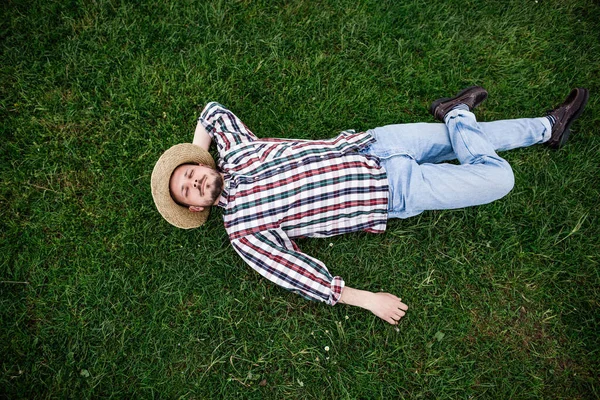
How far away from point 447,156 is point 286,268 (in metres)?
2.00

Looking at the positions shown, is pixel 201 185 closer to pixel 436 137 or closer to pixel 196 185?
pixel 196 185

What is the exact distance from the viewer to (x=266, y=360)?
3.66m

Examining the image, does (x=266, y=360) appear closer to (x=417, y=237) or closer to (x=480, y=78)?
(x=417, y=237)

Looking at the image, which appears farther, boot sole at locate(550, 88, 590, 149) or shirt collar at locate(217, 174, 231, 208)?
boot sole at locate(550, 88, 590, 149)

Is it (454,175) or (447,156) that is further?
(447,156)

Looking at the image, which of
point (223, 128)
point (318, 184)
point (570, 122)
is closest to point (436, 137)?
point (318, 184)

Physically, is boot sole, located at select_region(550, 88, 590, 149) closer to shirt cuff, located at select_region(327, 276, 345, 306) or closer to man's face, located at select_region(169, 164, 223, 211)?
shirt cuff, located at select_region(327, 276, 345, 306)

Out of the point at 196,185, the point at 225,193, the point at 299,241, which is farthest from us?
the point at 299,241

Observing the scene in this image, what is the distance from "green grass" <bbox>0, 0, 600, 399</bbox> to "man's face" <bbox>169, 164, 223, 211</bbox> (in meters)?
0.73

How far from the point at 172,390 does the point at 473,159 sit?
11.8 feet

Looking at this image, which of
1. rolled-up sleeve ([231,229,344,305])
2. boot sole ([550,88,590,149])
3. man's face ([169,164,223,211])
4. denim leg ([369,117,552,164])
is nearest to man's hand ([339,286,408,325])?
rolled-up sleeve ([231,229,344,305])

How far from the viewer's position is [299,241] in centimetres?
392

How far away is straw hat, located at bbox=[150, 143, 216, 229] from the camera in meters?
3.22

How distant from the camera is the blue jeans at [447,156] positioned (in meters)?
3.31
